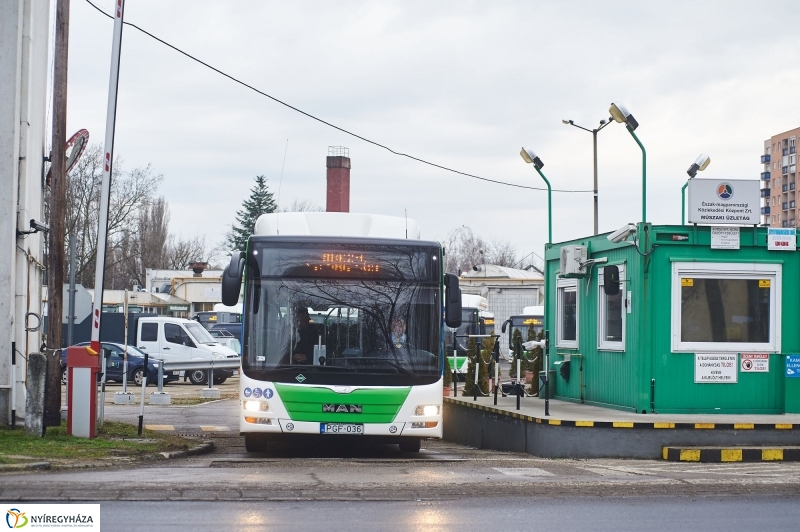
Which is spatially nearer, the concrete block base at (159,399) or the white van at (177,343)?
the concrete block base at (159,399)

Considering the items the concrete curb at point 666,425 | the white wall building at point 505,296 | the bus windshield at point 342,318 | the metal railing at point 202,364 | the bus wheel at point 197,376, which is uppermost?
the white wall building at point 505,296

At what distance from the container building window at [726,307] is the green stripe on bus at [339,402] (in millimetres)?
4616

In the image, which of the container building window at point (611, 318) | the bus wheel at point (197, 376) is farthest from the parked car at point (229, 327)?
the container building window at point (611, 318)

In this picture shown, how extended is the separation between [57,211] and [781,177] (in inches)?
6047

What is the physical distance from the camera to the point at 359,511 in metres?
9.33

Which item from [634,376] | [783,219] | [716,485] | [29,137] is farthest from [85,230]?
[783,219]

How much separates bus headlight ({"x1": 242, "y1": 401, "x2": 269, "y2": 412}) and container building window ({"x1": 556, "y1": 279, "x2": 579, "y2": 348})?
22.7 ft

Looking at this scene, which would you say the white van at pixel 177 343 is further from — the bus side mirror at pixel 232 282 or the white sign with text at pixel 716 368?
the bus side mirror at pixel 232 282

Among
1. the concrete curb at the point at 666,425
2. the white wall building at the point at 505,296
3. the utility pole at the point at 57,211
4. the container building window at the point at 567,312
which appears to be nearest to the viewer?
the concrete curb at the point at 666,425

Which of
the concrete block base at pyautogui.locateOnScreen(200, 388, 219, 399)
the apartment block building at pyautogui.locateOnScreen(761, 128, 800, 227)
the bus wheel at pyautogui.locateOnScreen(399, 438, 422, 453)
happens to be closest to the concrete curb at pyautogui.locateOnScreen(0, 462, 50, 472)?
the bus wheel at pyautogui.locateOnScreen(399, 438, 422, 453)

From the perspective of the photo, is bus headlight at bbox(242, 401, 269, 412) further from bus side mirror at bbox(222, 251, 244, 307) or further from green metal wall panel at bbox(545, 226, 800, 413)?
green metal wall panel at bbox(545, 226, 800, 413)

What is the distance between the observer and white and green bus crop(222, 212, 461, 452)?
45.6 feet

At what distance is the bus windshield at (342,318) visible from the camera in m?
14.0

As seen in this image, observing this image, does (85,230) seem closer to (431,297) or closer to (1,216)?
(1,216)
